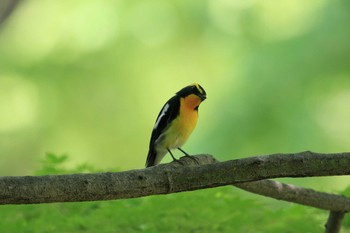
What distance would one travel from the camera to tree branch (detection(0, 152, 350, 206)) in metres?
1.43

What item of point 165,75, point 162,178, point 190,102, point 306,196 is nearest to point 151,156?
point 190,102

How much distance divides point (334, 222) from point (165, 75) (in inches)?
118

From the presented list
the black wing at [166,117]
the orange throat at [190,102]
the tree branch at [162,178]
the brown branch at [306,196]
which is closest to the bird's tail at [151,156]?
the black wing at [166,117]

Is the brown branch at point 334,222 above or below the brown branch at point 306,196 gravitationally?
below

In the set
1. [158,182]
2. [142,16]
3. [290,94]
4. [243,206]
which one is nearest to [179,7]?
[142,16]

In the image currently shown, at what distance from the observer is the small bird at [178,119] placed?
8.07ft

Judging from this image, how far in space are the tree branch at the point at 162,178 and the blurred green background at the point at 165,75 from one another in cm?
298

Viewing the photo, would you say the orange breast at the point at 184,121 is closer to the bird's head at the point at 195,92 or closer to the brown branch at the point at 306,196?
the bird's head at the point at 195,92

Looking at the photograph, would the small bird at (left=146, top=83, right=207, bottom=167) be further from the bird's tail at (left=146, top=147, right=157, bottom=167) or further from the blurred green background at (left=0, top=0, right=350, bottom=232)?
the blurred green background at (left=0, top=0, right=350, bottom=232)

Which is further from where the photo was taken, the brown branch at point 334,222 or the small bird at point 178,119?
the small bird at point 178,119

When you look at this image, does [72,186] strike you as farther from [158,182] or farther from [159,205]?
[159,205]

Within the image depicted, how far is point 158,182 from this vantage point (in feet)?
5.16

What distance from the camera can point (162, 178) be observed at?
62.2 inches

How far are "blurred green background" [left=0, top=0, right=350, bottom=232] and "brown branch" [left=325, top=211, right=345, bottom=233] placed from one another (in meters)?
2.33
